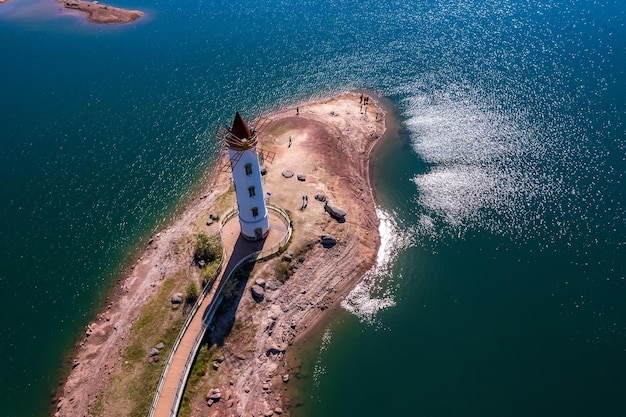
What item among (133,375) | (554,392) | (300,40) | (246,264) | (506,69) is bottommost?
(554,392)

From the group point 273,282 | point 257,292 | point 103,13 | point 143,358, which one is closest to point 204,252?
point 257,292

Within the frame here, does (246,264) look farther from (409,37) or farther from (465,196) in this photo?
(409,37)

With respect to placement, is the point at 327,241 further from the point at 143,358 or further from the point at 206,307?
the point at 143,358

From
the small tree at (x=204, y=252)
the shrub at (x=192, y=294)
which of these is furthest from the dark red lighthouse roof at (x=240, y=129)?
the shrub at (x=192, y=294)

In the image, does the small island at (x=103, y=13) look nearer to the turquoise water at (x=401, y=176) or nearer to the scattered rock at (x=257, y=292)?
the turquoise water at (x=401, y=176)

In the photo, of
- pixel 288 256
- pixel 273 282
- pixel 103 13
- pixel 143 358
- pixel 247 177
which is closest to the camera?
pixel 143 358

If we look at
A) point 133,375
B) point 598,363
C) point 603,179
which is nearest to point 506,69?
point 603,179
